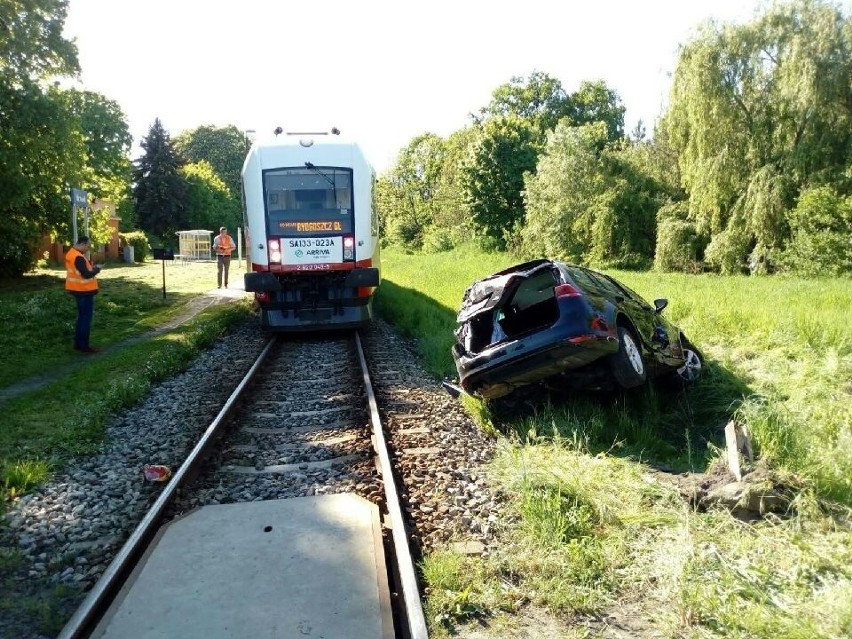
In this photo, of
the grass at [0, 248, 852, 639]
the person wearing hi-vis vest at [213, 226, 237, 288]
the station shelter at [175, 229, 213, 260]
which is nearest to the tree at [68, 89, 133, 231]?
the station shelter at [175, 229, 213, 260]

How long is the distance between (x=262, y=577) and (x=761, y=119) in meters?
22.8

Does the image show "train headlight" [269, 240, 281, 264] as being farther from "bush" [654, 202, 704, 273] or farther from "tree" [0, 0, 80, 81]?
"bush" [654, 202, 704, 273]

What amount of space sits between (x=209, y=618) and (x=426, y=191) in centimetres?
6358

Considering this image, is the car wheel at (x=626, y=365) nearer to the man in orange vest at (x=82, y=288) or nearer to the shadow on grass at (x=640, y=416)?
the shadow on grass at (x=640, y=416)

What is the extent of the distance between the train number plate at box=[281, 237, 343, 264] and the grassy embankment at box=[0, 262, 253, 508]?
2341 millimetres

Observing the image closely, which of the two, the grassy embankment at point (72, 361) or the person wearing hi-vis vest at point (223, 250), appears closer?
the grassy embankment at point (72, 361)

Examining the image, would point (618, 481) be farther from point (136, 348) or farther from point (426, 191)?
point (426, 191)

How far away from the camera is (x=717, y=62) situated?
71.3 feet

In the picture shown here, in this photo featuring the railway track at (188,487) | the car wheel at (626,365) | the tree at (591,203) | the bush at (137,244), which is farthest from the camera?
the bush at (137,244)

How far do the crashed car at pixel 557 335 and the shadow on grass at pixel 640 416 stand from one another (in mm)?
318

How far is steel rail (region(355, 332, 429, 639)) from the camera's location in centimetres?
321

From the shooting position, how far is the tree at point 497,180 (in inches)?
1821

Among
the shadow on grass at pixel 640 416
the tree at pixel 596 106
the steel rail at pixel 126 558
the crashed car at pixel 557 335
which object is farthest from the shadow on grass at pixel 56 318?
the tree at pixel 596 106

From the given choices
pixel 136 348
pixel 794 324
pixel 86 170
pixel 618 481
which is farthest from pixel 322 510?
pixel 86 170
